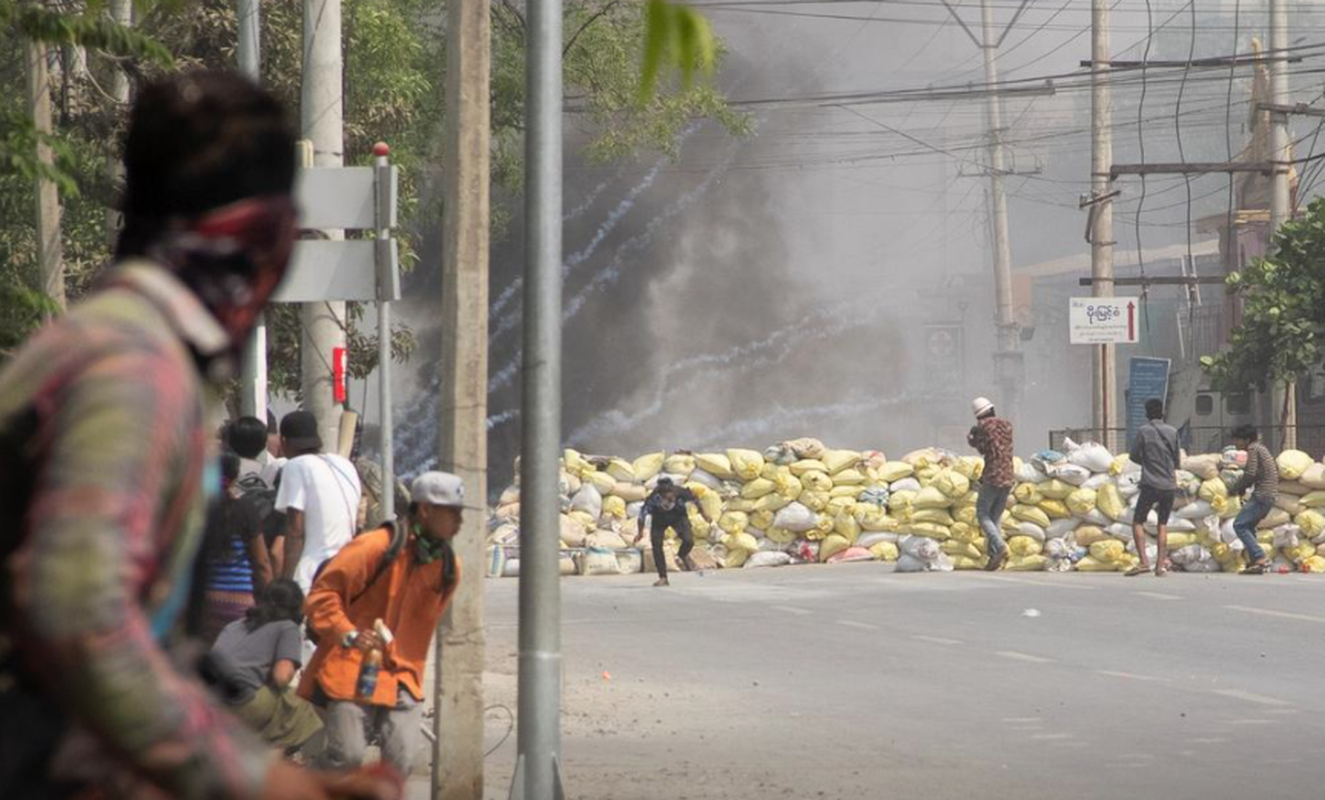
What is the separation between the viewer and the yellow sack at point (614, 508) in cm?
2753

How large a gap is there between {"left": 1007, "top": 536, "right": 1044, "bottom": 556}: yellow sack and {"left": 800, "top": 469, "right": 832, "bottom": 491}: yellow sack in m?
3.16

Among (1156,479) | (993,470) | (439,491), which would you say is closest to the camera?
(439,491)

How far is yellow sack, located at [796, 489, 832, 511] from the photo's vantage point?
26.7m

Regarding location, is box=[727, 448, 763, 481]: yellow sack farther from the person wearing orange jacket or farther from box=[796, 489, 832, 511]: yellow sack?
the person wearing orange jacket

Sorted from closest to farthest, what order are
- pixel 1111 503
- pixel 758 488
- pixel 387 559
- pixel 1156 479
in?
pixel 387 559 → pixel 1156 479 → pixel 1111 503 → pixel 758 488

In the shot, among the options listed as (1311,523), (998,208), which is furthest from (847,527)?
(998,208)

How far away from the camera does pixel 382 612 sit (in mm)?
7066

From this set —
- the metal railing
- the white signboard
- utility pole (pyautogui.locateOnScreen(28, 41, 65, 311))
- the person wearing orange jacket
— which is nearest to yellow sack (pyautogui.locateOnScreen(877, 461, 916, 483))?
the metal railing

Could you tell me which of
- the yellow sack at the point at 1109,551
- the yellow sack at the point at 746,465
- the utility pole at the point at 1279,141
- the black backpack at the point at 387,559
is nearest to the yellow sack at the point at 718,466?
the yellow sack at the point at 746,465

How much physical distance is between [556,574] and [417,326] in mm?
33908

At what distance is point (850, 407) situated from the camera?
5788 cm

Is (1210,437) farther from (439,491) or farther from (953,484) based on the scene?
(439,491)

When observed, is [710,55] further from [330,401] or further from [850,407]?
[850,407]

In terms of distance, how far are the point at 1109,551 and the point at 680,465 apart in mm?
6196
